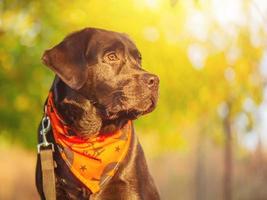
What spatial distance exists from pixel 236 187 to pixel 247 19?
2833 millimetres

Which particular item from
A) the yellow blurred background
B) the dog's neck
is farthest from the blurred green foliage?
the dog's neck

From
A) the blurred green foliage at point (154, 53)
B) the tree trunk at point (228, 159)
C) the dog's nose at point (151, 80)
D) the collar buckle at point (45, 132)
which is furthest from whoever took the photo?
the tree trunk at point (228, 159)

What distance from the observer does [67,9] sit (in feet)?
24.5

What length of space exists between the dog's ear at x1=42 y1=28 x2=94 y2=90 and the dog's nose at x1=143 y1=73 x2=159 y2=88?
0.73 ft

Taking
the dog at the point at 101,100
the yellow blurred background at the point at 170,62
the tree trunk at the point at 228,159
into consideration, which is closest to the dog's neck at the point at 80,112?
the dog at the point at 101,100

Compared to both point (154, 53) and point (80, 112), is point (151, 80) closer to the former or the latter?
point (80, 112)

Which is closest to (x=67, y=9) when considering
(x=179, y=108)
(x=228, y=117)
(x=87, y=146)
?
(x=179, y=108)

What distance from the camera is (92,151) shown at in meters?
2.88

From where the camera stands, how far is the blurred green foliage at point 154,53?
23.7 ft

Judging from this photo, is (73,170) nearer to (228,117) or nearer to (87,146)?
(87,146)

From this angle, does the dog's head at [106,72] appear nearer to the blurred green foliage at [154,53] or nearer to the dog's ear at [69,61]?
the dog's ear at [69,61]

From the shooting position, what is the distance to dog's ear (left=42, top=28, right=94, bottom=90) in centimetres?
274

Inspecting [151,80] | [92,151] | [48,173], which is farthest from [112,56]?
[48,173]

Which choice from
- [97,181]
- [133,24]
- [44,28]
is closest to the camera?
[97,181]
